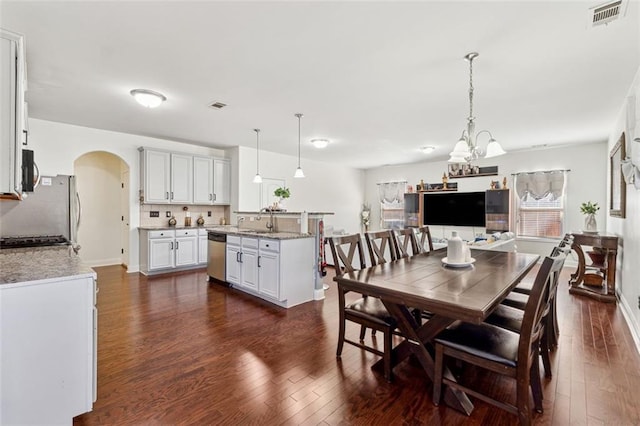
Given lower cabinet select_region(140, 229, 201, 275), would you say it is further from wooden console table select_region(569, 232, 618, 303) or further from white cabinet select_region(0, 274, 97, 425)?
wooden console table select_region(569, 232, 618, 303)

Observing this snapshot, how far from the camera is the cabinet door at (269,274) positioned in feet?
11.8

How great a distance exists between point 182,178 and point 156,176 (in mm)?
464

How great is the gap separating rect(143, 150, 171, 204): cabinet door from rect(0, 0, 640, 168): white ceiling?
0.81 m

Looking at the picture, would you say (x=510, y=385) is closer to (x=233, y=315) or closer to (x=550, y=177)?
(x=233, y=315)

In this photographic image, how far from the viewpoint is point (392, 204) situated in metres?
9.20

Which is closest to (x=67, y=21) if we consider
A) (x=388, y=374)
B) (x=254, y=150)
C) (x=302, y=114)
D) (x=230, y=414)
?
(x=302, y=114)

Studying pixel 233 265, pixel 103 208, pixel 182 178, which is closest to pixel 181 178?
pixel 182 178

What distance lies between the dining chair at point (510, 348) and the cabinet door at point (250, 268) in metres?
2.63

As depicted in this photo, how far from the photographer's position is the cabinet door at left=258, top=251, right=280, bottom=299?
360 centimetres

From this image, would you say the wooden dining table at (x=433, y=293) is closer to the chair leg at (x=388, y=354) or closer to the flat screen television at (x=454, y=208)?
the chair leg at (x=388, y=354)

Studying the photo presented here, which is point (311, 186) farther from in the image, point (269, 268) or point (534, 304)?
point (534, 304)

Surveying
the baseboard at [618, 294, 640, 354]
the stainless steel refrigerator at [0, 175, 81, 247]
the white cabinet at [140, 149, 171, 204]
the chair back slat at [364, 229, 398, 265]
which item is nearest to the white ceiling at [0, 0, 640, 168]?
the white cabinet at [140, 149, 171, 204]

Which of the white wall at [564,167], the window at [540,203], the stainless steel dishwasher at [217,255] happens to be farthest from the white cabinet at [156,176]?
the window at [540,203]

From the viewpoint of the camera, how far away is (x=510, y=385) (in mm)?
2039
